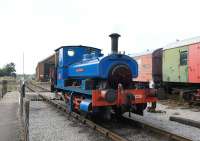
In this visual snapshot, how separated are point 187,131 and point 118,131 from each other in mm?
2028

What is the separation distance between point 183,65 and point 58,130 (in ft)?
33.6

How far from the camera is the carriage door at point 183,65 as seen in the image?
18250mm

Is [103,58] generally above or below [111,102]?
above

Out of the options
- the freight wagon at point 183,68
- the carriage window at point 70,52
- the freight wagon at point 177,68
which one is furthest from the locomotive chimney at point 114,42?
the freight wagon at point 183,68

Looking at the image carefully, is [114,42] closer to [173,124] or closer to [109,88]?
[109,88]

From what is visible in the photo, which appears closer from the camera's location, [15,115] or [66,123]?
[66,123]

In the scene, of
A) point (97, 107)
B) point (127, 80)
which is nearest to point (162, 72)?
point (127, 80)

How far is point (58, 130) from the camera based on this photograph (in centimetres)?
1038

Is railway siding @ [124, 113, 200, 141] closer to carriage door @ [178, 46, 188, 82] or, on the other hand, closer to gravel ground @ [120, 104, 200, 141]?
gravel ground @ [120, 104, 200, 141]

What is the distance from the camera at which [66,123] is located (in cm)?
1170

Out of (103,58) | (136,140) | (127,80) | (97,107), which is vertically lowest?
(136,140)

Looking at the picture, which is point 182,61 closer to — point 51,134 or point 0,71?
point 51,134

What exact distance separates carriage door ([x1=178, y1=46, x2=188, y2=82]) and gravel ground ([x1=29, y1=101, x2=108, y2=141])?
7827mm

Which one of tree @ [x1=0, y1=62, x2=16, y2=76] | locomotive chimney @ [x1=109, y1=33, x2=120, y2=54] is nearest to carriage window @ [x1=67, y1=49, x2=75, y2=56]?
locomotive chimney @ [x1=109, y1=33, x2=120, y2=54]
